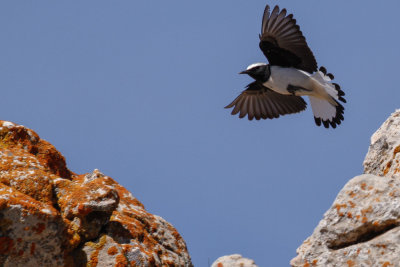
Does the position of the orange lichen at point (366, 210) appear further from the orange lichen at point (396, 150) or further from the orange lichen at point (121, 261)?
the orange lichen at point (121, 261)

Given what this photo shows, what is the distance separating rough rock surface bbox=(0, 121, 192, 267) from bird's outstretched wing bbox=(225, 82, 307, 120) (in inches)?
302

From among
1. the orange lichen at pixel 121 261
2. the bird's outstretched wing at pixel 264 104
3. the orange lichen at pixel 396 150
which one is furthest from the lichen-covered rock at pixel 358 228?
the bird's outstretched wing at pixel 264 104

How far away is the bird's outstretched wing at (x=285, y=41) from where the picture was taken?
13.1 m

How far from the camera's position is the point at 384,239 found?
5348mm

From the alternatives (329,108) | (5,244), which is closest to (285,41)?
(329,108)

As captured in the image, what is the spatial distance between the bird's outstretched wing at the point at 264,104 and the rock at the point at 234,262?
952 centimetres

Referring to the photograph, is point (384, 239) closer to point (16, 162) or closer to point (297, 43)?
point (16, 162)

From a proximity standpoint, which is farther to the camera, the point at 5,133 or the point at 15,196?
the point at 5,133

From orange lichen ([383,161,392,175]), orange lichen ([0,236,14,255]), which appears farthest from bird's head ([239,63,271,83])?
orange lichen ([0,236,14,255])

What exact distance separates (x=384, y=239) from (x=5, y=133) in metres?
4.94

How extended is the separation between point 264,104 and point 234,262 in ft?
32.1

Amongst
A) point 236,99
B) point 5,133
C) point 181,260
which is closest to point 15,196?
point 5,133

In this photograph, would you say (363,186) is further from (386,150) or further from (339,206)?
(386,150)

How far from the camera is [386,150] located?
24.3 ft
